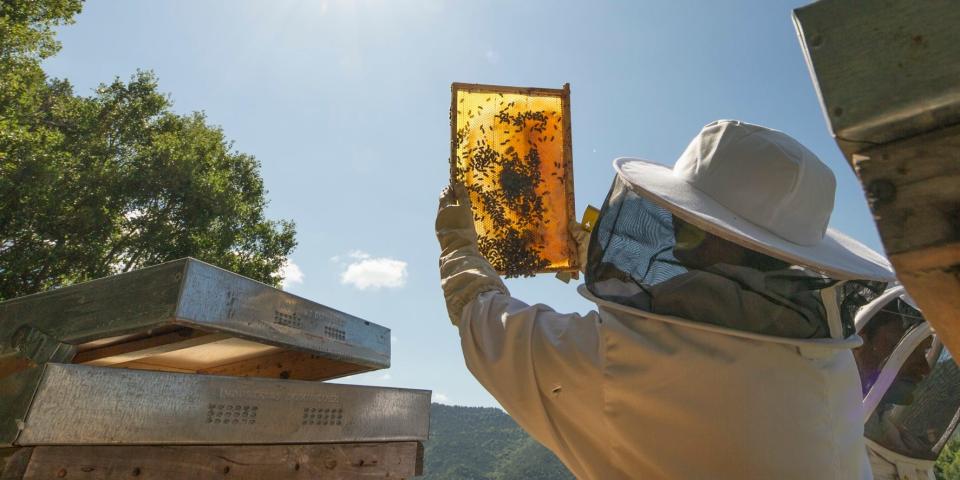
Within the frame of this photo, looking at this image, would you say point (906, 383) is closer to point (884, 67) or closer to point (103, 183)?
point (884, 67)

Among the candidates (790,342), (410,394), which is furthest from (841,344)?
(410,394)

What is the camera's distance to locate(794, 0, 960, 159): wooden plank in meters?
0.74

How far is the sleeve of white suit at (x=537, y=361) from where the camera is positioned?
187 centimetres

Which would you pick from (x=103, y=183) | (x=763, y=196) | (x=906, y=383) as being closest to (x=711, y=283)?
(x=763, y=196)

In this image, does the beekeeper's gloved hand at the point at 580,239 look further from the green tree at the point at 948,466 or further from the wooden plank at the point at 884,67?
the green tree at the point at 948,466

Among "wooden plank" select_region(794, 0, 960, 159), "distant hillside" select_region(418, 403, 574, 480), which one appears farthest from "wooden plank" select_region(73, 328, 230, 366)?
"distant hillside" select_region(418, 403, 574, 480)

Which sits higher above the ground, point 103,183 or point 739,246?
point 103,183

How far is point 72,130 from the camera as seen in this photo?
14.6m

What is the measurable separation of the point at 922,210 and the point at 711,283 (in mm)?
966

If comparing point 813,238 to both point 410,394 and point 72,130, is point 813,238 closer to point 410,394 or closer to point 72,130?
point 410,394

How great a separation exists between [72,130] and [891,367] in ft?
60.9

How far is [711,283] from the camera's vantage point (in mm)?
1701

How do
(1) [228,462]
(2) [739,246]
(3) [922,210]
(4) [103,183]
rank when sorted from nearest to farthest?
1. (3) [922,210]
2. (2) [739,246]
3. (1) [228,462]
4. (4) [103,183]

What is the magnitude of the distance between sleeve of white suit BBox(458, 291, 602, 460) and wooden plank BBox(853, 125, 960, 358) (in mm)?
1130
